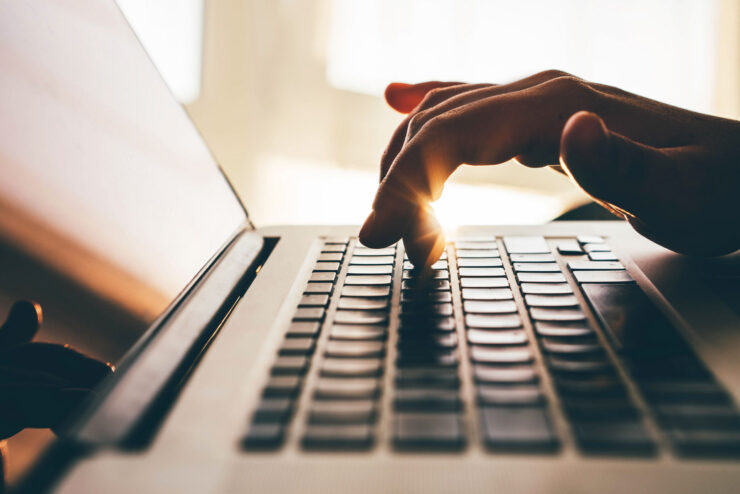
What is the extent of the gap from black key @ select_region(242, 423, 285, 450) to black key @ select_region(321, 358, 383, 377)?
0.04 meters

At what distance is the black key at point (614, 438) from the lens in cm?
18

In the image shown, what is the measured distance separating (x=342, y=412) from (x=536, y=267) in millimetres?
221

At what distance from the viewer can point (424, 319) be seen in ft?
0.94

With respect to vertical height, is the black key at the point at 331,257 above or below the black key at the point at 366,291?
above

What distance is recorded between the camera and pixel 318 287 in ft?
1.10

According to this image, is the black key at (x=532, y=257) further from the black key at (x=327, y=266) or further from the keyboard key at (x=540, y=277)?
the black key at (x=327, y=266)

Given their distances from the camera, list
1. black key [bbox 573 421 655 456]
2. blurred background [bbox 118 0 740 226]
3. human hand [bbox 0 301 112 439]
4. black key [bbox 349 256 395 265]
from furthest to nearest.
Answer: blurred background [bbox 118 0 740 226], black key [bbox 349 256 395 265], human hand [bbox 0 301 112 439], black key [bbox 573 421 655 456]

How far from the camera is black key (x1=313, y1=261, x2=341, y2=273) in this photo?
1.21 ft

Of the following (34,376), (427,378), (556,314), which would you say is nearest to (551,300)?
(556,314)

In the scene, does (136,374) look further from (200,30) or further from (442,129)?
(200,30)

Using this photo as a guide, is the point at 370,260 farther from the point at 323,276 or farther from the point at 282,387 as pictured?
the point at 282,387

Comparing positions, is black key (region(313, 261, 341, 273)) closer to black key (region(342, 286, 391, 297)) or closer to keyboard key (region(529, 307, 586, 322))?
black key (region(342, 286, 391, 297))

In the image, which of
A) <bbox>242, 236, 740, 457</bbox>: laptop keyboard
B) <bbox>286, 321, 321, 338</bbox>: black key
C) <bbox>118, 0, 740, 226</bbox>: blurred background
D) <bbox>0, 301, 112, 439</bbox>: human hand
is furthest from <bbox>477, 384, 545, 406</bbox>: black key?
<bbox>118, 0, 740, 226</bbox>: blurred background

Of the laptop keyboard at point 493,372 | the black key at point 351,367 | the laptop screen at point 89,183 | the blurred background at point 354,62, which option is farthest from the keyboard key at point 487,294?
the blurred background at point 354,62
